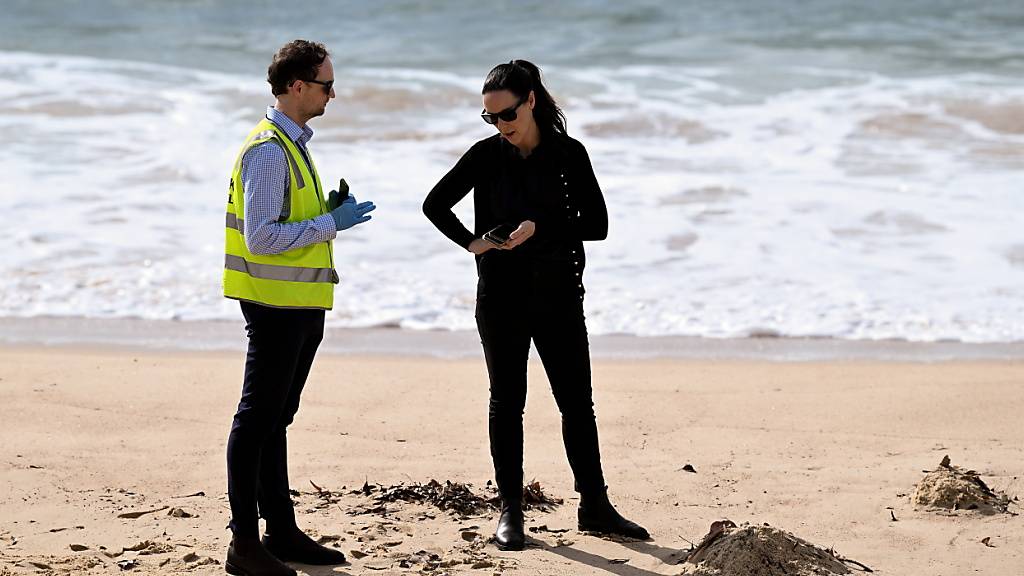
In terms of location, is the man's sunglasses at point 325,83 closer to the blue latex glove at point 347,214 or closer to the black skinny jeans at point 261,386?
the blue latex glove at point 347,214

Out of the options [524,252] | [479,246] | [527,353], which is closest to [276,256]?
[479,246]

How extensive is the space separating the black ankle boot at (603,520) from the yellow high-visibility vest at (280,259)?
1218mm

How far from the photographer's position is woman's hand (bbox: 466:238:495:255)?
3791 millimetres

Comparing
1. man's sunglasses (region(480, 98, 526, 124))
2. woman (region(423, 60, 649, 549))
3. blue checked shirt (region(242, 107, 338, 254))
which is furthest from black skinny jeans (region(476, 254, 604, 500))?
blue checked shirt (region(242, 107, 338, 254))

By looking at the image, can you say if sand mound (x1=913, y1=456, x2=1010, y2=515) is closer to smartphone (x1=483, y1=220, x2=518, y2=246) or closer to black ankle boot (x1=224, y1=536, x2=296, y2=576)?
smartphone (x1=483, y1=220, x2=518, y2=246)

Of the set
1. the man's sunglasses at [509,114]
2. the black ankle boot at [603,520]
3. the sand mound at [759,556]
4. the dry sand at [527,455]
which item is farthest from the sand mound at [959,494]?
the man's sunglasses at [509,114]

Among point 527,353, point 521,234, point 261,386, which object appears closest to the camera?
point 261,386

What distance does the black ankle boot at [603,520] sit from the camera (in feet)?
13.2

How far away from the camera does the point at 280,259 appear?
3.40 meters

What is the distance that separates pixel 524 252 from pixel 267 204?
896 mm

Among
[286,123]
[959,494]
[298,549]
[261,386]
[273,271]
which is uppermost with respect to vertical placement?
[286,123]

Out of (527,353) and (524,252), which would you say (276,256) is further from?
(527,353)

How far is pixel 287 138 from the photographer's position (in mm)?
3430

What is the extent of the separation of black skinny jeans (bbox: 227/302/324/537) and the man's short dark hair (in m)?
0.66
